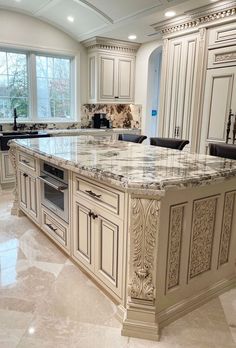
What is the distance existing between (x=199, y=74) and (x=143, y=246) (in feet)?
10.3

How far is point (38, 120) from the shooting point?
5328 millimetres

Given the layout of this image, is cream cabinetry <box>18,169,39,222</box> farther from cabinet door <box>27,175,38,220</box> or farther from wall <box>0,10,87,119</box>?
→ wall <box>0,10,87,119</box>

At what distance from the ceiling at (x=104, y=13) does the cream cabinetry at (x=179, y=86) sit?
459 mm

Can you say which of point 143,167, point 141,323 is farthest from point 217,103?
point 141,323

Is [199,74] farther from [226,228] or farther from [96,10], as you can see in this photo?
[226,228]

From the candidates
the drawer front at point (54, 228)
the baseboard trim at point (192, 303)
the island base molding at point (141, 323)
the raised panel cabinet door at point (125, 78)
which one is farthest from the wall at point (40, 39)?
the island base molding at point (141, 323)

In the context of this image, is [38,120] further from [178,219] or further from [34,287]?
[178,219]

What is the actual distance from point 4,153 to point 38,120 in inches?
45.6

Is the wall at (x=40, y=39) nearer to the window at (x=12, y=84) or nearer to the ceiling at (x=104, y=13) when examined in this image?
the ceiling at (x=104, y=13)

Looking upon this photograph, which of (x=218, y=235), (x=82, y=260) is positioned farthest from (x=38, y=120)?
(x=218, y=235)

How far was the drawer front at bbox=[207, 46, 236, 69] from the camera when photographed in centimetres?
350

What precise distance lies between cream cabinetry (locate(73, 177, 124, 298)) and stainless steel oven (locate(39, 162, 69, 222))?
174 millimetres

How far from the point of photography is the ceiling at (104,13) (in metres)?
3.68

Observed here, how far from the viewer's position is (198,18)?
12.3 ft
